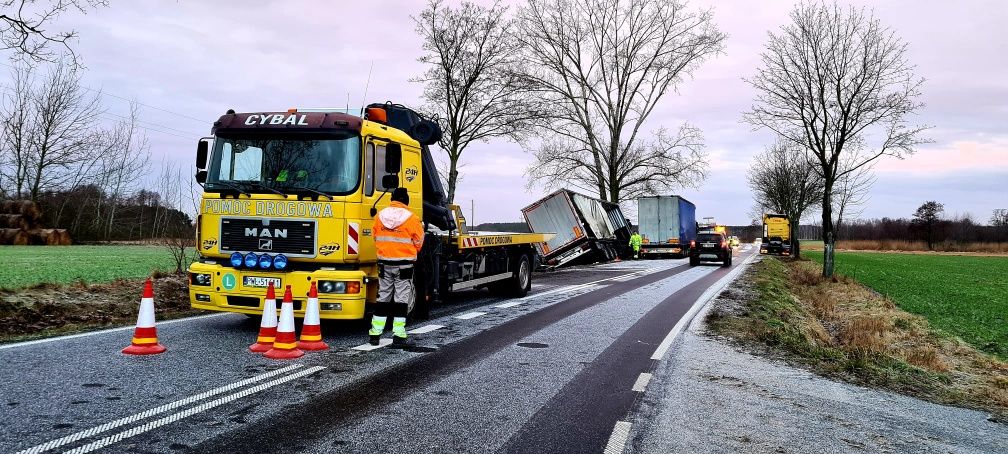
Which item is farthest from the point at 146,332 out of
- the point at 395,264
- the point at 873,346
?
the point at 873,346

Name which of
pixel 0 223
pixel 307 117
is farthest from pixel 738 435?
pixel 0 223

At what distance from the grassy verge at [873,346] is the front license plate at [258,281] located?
19.5ft

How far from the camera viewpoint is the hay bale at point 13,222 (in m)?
28.6

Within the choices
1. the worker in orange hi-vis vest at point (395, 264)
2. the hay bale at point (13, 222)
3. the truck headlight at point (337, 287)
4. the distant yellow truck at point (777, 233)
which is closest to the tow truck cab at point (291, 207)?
the truck headlight at point (337, 287)

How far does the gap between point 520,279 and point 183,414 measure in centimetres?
911

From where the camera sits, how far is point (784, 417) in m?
4.72

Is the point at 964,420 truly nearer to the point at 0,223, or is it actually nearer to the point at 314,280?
the point at 314,280

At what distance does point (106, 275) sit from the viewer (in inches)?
550

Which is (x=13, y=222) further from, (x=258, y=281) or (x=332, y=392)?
(x=332, y=392)

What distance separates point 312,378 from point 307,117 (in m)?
3.55

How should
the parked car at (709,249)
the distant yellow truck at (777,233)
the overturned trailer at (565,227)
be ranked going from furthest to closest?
the distant yellow truck at (777,233) → the parked car at (709,249) → the overturned trailer at (565,227)

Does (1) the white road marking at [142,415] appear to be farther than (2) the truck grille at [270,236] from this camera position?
No

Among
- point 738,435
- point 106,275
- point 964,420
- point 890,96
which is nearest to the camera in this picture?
point 738,435

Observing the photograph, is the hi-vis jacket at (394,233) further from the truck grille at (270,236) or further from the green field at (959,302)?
the green field at (959,302)
